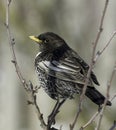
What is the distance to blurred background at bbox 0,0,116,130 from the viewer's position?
13.1 metres

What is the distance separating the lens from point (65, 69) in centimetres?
680

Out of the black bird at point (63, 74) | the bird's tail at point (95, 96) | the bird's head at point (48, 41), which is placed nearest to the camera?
the bird's tail at point (95, 96)

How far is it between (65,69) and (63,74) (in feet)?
0.18

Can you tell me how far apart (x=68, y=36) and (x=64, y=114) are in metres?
1.70

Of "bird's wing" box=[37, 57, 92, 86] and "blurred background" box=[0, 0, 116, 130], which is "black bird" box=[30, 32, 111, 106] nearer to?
"bird's wing" box=[37, 57, 92, 86]

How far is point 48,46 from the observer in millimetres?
7395

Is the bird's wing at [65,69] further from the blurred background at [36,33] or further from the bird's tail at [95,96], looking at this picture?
the blurred background at [36,33]

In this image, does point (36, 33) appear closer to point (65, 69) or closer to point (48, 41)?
point (48, 41)

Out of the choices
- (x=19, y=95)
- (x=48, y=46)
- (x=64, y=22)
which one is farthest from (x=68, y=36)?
(x=48, y=46)

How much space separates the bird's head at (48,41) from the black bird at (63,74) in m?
0.16

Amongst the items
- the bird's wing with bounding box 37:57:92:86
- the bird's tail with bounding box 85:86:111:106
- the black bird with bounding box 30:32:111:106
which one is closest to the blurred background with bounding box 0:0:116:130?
the black bird with bounding box 30:32:111:106

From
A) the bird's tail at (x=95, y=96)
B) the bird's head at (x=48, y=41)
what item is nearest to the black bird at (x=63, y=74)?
the bird's tail at (x=95, y=96)

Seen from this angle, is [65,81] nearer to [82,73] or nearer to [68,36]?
[82,73]

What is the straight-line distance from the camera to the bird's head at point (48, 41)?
738cm
